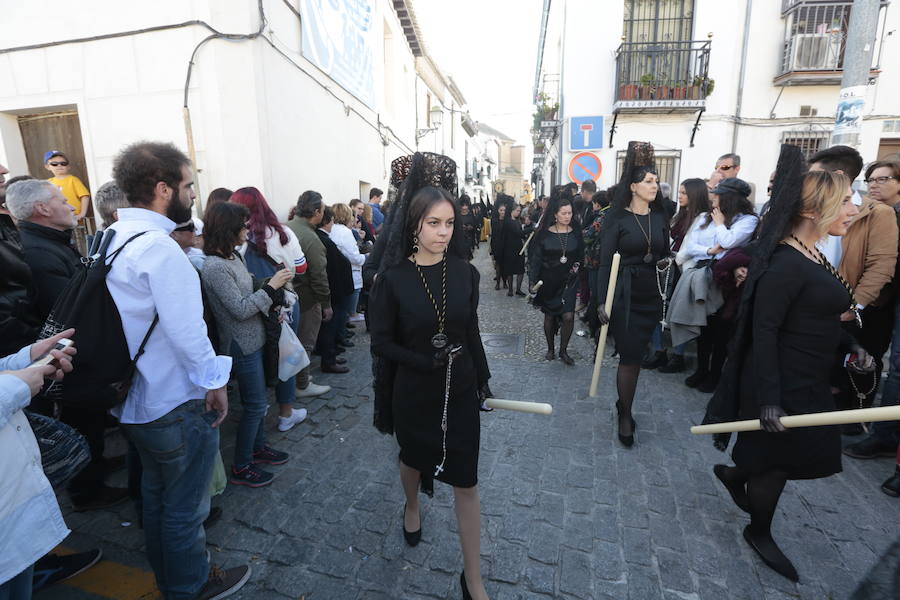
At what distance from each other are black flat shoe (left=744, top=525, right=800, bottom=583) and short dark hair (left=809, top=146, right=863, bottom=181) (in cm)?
267

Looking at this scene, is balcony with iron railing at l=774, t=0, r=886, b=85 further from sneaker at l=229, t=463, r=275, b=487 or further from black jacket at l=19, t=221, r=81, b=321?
black jacket at l=19, t=221, r=81, b=321

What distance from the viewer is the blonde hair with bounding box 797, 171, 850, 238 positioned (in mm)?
2203

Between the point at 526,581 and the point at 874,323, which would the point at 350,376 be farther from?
the point at 874,323

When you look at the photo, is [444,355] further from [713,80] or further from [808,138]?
[808,138]

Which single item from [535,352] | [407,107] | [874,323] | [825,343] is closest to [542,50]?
[407,107]

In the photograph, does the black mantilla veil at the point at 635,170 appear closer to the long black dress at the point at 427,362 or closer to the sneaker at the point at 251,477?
the long black dress at the point at 427,362

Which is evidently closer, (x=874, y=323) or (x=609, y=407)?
(x=874, y=323)

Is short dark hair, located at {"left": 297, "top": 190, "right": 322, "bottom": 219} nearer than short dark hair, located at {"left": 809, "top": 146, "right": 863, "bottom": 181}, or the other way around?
short dark hair, located at {"left": 809, "top": 146, "right": 863, "bottom": 181}

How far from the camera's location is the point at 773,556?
8.08ft

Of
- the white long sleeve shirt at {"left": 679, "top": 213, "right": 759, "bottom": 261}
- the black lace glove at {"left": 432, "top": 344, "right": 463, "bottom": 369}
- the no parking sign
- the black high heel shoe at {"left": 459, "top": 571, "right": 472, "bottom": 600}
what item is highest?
the no parking sign

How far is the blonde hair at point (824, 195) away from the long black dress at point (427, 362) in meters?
1.67

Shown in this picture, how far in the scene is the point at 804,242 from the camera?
2.36 meters

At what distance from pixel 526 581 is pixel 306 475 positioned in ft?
5.72

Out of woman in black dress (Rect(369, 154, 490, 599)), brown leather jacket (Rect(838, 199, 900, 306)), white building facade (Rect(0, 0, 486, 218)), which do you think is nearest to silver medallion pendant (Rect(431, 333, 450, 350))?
woman in black dress (Rect(369, 154, 490, 599))
